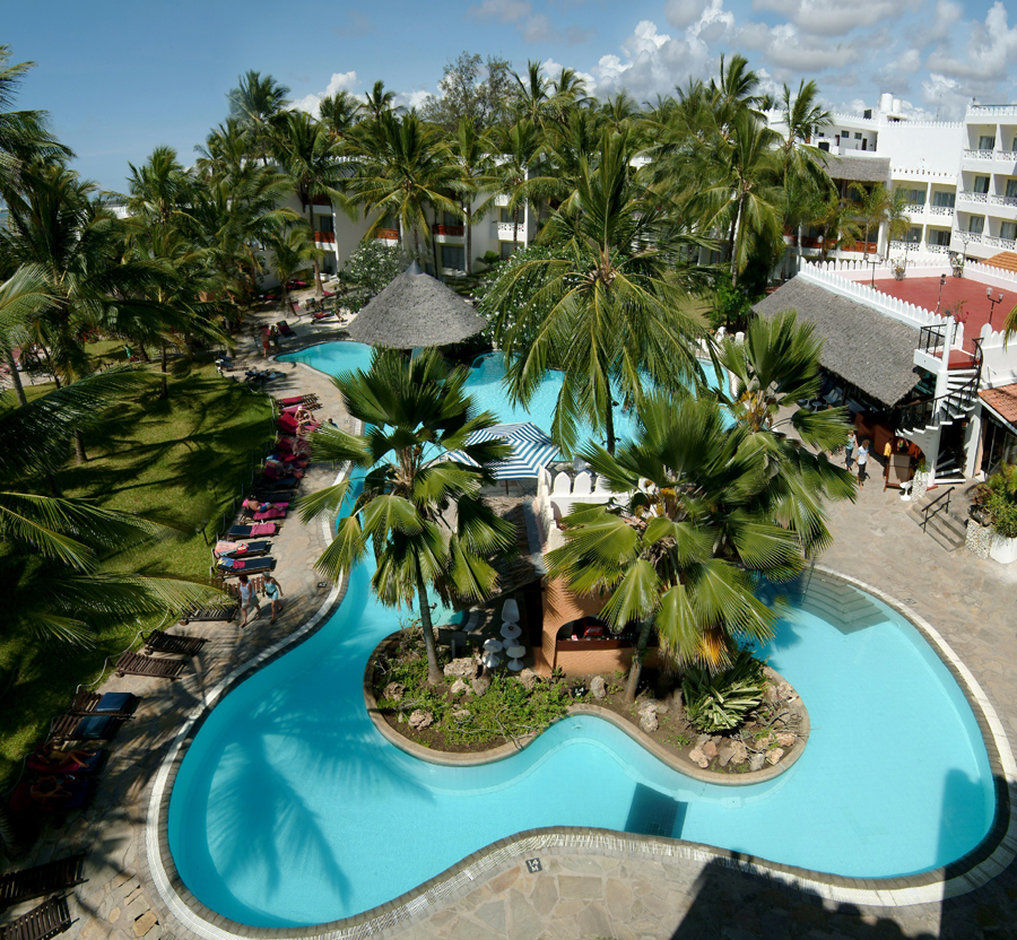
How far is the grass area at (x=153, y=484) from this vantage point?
1352cm

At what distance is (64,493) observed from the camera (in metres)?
20.8

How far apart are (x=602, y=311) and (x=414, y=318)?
16067mm

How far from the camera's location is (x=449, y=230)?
150ft

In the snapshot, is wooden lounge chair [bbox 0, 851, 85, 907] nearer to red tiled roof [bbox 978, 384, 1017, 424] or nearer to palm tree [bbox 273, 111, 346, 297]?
red tiled roof [bbox 978, 384, 1017, 424]

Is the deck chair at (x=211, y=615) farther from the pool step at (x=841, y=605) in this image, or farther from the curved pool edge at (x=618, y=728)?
the pool step at (x=841, y=605)

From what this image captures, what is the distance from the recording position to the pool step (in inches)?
619

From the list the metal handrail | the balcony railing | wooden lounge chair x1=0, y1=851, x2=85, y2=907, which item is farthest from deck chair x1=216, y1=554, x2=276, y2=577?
the balcony railing

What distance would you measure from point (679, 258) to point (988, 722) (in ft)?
33.5

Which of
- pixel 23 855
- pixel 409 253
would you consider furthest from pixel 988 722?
pixel 409 253

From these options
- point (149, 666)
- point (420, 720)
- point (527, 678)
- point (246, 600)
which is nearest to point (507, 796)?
point (420, 720)

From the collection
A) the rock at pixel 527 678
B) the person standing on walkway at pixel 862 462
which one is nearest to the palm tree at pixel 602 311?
the rock at pixel 527 678

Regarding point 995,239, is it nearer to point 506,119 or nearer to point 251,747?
point 506,119

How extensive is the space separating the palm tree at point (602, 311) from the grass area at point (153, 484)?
697 cm

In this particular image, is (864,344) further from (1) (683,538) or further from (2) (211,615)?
(2) (211,615)
